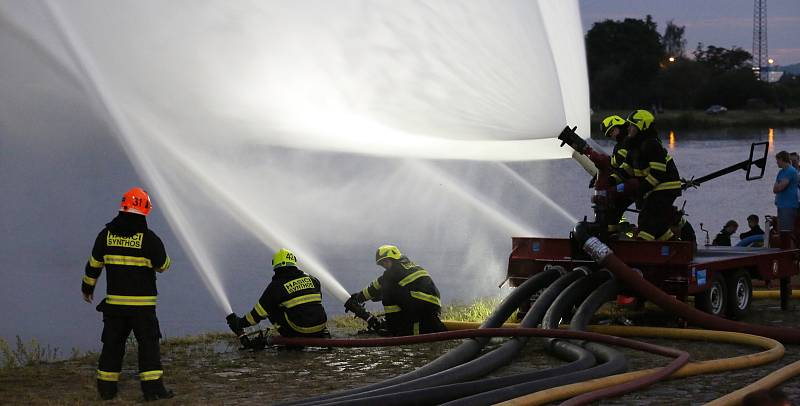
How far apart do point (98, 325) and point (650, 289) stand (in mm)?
10287

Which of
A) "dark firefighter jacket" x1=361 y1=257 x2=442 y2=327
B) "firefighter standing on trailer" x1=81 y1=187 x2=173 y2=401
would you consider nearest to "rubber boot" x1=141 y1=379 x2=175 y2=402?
"firefighter standing on trailer" x1=81 y1=187 x2=173 y2=401

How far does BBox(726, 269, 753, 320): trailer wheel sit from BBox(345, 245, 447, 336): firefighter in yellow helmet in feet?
10.1

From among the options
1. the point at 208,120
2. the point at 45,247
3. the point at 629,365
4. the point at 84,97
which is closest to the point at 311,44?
the point at 208,120

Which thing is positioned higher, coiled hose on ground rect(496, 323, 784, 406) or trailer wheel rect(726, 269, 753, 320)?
trailer wheel rect(726, 269, 753, 320)

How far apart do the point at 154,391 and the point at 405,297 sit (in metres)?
3.50

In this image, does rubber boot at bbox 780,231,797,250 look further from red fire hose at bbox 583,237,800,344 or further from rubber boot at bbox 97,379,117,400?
rubber boot at bbox 97,379,117,400

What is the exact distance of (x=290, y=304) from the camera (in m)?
11.2

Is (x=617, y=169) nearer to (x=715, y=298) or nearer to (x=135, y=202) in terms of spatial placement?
(x=715, y=298)

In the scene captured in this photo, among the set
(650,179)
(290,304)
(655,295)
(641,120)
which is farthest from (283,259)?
(641,120)

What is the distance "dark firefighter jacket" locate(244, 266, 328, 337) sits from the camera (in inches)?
441

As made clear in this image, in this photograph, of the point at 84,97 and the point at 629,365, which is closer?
the point at 629,365

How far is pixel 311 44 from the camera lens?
15812 millimetres

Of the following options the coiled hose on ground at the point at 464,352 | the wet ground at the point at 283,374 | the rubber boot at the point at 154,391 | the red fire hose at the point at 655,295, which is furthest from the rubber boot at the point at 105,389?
the red fire hose at the point at 655,295

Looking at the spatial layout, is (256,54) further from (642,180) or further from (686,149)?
(686,149)
